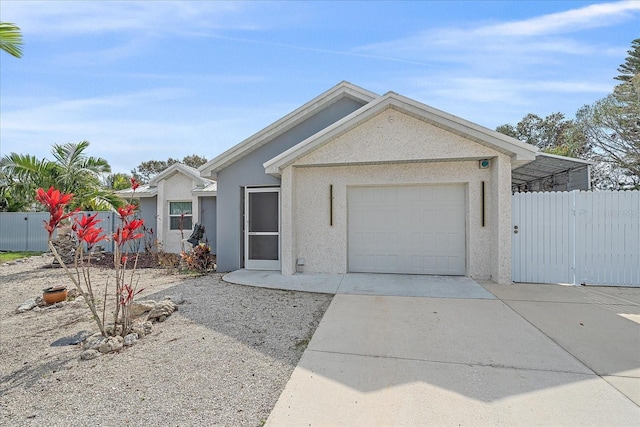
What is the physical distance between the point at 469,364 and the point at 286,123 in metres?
8.20

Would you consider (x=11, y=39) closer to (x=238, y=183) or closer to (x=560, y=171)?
(x=238, y=183)

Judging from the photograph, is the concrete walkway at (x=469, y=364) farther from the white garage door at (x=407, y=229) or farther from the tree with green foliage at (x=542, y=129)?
the tree with green foliage at (x=542, y=129)

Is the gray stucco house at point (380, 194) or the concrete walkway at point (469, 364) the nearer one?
the concrete walkway at point (469, 364)

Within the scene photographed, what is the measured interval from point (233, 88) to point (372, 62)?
17.0 feet

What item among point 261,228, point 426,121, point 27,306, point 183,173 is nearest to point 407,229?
point 426,121

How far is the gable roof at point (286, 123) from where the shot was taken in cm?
948

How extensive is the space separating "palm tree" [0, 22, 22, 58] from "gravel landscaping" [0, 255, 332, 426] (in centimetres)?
567

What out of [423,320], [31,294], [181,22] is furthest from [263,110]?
[423,320]

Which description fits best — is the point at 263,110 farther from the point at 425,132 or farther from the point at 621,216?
the point at 621,216

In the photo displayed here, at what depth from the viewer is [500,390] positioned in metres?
3.01

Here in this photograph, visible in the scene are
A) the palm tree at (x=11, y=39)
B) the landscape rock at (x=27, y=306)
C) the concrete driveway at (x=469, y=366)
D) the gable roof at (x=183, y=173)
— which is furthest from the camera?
the gable roof at (x=183, y=173)

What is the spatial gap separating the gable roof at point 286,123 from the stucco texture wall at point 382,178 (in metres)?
1.92

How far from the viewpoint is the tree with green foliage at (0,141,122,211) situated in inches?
567

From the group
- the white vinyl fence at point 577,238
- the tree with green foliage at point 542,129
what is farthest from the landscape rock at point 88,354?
the tree with green foliage at point 542,129
